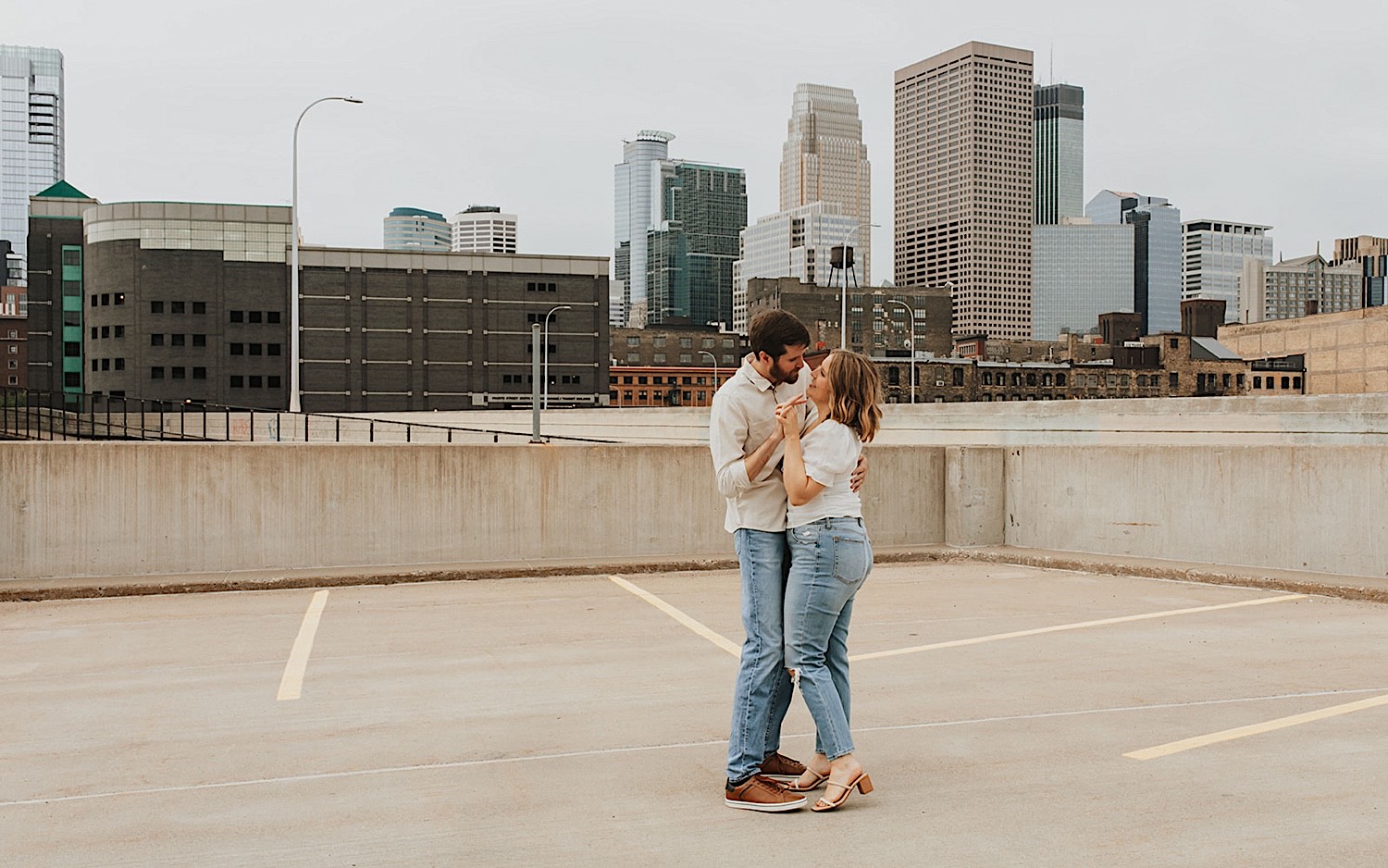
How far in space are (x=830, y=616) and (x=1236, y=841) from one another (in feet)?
5.82

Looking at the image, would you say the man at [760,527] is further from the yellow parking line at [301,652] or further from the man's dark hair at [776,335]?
the yellow parking line at [301,652]

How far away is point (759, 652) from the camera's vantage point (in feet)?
17.4

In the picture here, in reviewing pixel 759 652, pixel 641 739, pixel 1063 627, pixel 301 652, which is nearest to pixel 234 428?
pixel 301 652

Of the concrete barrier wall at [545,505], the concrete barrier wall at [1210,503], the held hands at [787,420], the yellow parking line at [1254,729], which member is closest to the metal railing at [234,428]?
the concrete barrier wall at [545,505]

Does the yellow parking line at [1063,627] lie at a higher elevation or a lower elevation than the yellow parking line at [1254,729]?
lower

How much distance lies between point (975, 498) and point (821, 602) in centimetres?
1129

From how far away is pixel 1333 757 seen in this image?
591 centimetres

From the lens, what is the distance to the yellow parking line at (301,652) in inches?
306

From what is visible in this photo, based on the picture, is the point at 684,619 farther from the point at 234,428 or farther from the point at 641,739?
the point at 234,428

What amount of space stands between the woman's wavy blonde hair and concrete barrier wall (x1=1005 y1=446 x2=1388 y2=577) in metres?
9.36

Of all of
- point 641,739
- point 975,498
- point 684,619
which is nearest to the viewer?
point 641,739

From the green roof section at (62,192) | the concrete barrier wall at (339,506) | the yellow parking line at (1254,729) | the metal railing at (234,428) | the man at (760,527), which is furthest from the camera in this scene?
the green roof section at (62,192)

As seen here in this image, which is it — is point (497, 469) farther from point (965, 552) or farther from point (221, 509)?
point (965, 552)

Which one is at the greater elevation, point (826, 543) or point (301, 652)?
point (826, 543)
